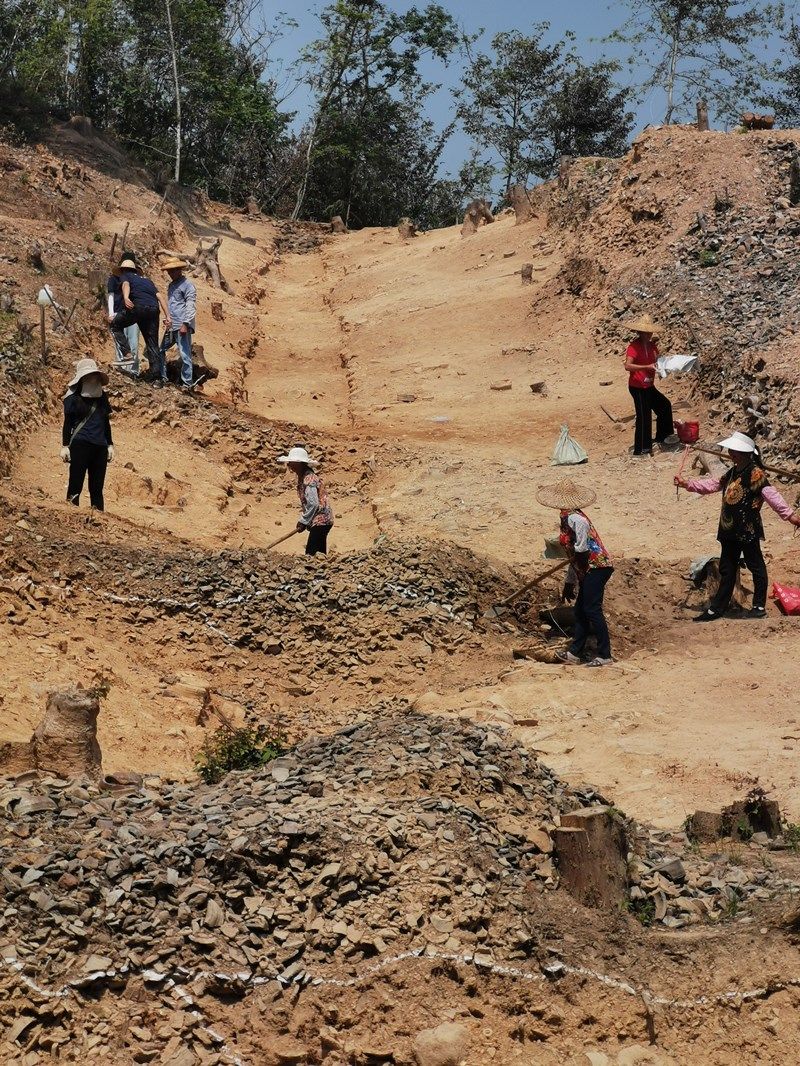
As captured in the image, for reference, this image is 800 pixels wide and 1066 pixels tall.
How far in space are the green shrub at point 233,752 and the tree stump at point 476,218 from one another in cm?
1905

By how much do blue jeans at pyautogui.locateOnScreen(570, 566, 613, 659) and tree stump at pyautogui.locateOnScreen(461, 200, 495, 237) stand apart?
1701 cm

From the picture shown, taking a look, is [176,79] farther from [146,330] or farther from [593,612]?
[593,612]

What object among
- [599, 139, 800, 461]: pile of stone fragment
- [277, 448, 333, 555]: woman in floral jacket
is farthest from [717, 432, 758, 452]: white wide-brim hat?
[599, 139, 800, 461]: pile of stone fragment

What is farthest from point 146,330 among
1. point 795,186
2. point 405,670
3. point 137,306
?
point 795,186

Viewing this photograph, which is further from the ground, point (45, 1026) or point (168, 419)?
point (168, 419)

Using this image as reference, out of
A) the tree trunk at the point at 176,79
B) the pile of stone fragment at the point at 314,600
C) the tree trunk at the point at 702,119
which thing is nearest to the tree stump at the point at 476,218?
the tree trunk at the point at 702,119

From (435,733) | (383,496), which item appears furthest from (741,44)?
(435,733)

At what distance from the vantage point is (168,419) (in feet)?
50.1

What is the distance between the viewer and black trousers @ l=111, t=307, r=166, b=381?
15156 mm

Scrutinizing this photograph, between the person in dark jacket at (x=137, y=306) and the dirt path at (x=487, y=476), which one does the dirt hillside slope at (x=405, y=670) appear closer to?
the dirt path at (x=487, y=476)

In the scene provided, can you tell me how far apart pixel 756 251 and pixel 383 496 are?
6905 mm

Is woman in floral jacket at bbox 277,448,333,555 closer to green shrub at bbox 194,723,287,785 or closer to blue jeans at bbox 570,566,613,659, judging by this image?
blue jeans at bbox 570,566,613,659

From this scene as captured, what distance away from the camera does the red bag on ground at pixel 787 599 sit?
10.7 metres

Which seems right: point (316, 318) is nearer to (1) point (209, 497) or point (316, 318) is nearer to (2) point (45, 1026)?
(1) point (209, 497)
